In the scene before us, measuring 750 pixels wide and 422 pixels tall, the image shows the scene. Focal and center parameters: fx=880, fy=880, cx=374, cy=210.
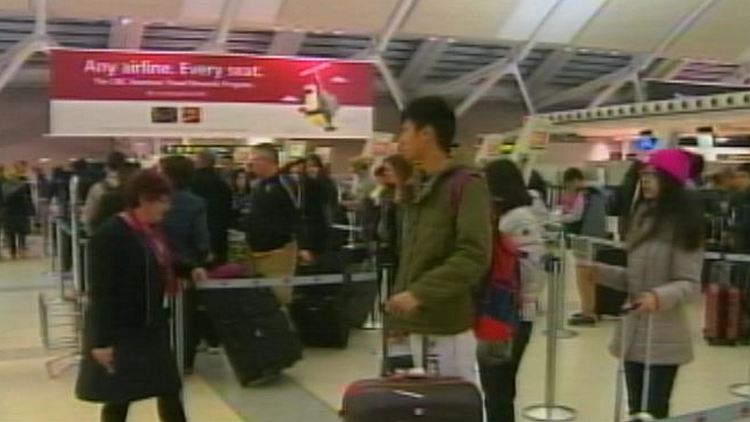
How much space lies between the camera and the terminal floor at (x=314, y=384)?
4945 millimetres

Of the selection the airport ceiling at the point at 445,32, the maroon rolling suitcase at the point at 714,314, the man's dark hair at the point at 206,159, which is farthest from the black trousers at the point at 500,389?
the airport ceiling at the point at 445,32

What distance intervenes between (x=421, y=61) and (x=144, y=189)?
54.2 ft

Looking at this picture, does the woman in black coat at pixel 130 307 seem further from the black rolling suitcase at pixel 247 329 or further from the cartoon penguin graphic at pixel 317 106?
the cartoon penguin graphic at pixel 317 106

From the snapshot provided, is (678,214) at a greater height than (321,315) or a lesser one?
greater

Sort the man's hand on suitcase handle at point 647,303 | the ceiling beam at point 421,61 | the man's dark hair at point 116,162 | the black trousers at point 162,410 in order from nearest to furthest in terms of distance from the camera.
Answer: the man's hand on suitcase handle at point 647,303
the black trousers at point 162,410
the man's dark hair at point 116,162
the ceiling beam at point 421,61

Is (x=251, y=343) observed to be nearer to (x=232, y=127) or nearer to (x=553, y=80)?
(x=232, y=127)

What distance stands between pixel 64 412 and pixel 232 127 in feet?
23.7

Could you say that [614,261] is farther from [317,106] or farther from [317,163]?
[317,106]

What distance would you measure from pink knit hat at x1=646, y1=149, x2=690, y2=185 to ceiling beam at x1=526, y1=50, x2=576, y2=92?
1680 centimetres

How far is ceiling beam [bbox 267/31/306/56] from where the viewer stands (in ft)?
56.7

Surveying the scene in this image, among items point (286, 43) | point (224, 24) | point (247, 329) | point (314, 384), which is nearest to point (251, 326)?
point (247, 329)

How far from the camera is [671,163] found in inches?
121

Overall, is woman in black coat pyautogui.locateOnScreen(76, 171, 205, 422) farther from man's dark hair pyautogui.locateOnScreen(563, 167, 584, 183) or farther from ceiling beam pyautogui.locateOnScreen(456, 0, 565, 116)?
ceiling beam pyautogui.locateOnScreen(456, 0, 565, 116)

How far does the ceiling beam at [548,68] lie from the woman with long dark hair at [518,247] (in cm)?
1625
